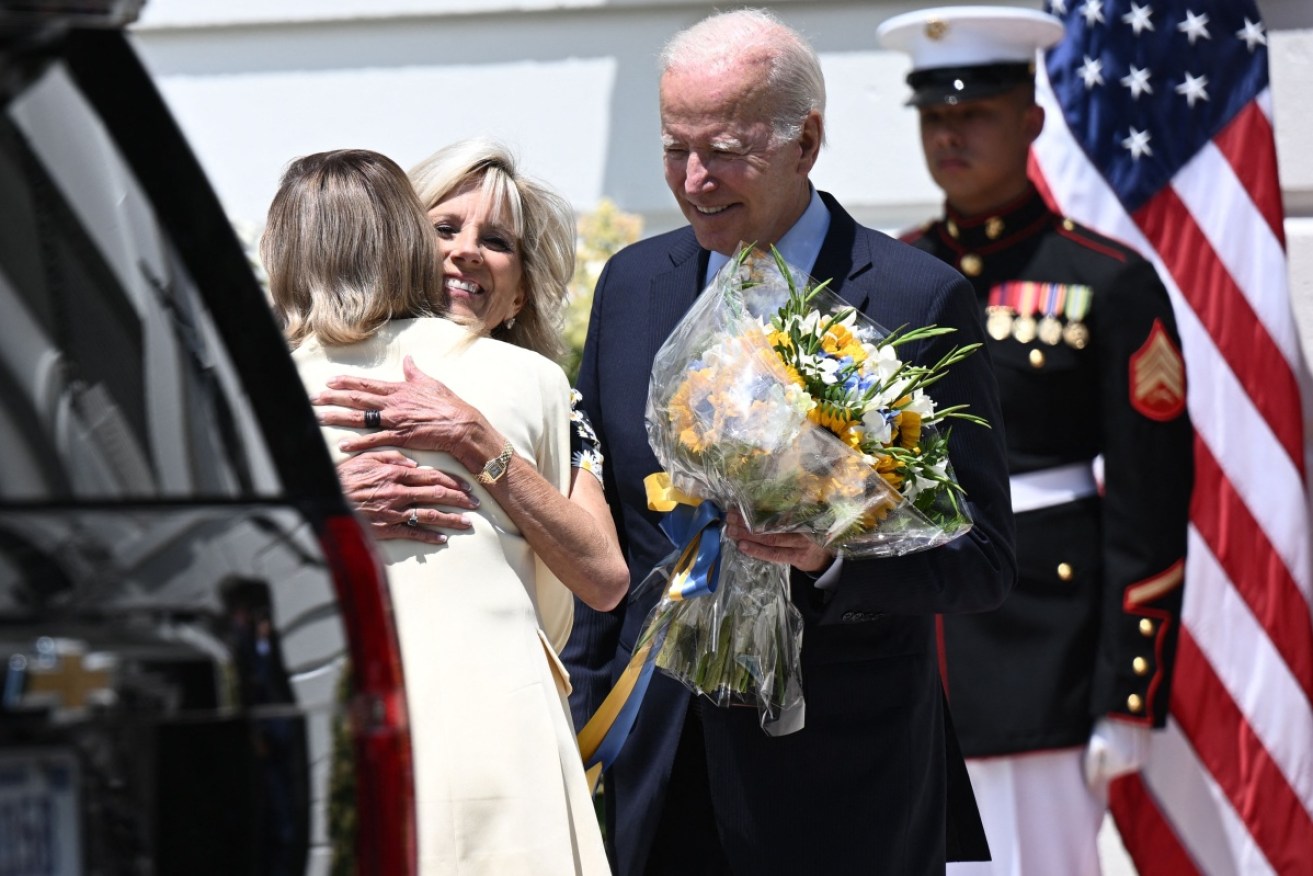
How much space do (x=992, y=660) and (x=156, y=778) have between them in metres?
3.25

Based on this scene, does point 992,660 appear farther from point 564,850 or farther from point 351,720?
point 351,720

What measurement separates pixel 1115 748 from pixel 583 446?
5.72ft

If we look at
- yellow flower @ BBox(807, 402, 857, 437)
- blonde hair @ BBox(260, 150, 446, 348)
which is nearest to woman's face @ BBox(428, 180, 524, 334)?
blonde hair @ BBox(260, 150, 446, 348)

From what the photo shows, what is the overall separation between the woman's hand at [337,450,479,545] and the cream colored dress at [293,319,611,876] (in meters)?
0.02

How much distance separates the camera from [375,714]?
1660mm

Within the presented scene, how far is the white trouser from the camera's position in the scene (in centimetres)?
446

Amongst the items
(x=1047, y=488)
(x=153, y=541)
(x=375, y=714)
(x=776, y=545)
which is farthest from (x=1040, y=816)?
(x=153, y=541)

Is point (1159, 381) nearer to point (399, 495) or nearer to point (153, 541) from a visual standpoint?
point (399, 495)

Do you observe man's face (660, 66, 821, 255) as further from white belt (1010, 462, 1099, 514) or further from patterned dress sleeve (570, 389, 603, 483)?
white belt (1010, 462, 1099, 514)

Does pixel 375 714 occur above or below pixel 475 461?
below

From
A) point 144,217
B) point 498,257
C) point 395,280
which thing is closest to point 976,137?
point 498,257

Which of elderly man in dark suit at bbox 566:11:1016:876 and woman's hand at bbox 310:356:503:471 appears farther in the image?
elderly man in dark suit at bbox 566:11:1016:876

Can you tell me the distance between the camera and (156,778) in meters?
1.49

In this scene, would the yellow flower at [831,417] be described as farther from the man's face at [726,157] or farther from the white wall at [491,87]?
the white wall at [491,87]
